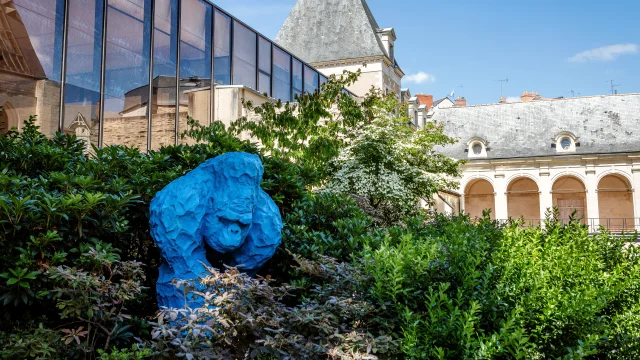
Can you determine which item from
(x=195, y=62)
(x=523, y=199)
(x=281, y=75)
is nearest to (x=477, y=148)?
(x=523, y=199)

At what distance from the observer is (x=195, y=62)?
16344 millimetres

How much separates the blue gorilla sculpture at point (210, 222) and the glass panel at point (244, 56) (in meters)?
13.9

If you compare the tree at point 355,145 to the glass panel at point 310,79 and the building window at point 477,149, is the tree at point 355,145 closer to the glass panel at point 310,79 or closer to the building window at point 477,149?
the glass panel at point 310,79

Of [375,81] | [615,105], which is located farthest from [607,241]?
[615,105]

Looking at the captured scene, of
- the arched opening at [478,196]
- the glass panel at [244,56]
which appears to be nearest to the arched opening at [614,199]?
the arched opening at [478,196]

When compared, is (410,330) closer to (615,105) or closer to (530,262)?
(530,262)

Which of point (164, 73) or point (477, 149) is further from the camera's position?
point (477, 149)

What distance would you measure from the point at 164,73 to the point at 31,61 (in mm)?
4089

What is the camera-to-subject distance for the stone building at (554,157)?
42.8 meters

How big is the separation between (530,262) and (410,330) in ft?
4.61

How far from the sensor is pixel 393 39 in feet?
136

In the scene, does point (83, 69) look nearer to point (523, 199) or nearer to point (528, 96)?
point (523, 199)

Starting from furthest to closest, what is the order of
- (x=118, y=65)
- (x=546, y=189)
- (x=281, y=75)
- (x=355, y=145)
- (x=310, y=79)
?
(x=546, y=189), (x=310, y=79), (x=281, y=75), (x=355, y=145), (x=118, y=65)

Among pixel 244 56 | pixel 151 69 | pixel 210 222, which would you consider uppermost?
pixel 244 56
